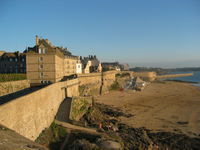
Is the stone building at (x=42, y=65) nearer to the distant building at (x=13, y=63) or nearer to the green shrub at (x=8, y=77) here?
the green shrub at (x=8, y=77)

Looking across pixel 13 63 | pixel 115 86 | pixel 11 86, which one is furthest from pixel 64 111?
pixel 115 86

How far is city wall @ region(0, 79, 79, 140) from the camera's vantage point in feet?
30.0

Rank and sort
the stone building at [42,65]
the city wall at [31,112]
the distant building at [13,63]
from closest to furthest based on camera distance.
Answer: the city wall at [31,112] < the stone building at [42,65] < the distant building at [13,63]

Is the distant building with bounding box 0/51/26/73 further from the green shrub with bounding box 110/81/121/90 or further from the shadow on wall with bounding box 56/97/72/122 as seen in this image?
the green shrub with bounding box 110/81/121/90

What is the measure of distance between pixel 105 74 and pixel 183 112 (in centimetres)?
2381

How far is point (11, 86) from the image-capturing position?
19.8m

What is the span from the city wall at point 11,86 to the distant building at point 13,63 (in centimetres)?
1367

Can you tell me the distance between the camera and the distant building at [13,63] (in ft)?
118

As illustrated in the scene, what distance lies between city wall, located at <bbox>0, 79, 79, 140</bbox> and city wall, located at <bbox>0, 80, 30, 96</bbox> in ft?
18.0

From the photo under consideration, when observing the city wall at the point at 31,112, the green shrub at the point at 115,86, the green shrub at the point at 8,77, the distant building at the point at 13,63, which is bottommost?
the green shrub at the point at 115,86

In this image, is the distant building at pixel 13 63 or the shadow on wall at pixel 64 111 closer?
the shadow on wall at pixel 64 111

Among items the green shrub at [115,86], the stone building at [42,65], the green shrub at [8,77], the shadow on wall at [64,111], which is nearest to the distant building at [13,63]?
the stone building at [42,65]

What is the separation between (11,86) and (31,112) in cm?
990

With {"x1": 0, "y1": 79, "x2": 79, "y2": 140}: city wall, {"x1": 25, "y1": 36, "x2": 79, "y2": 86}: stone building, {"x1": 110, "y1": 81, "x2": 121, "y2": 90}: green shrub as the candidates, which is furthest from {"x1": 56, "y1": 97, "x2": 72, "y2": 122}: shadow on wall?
{"x1": 110, "y1": 81, "x2": 121, "y2": 90}: green shrub
